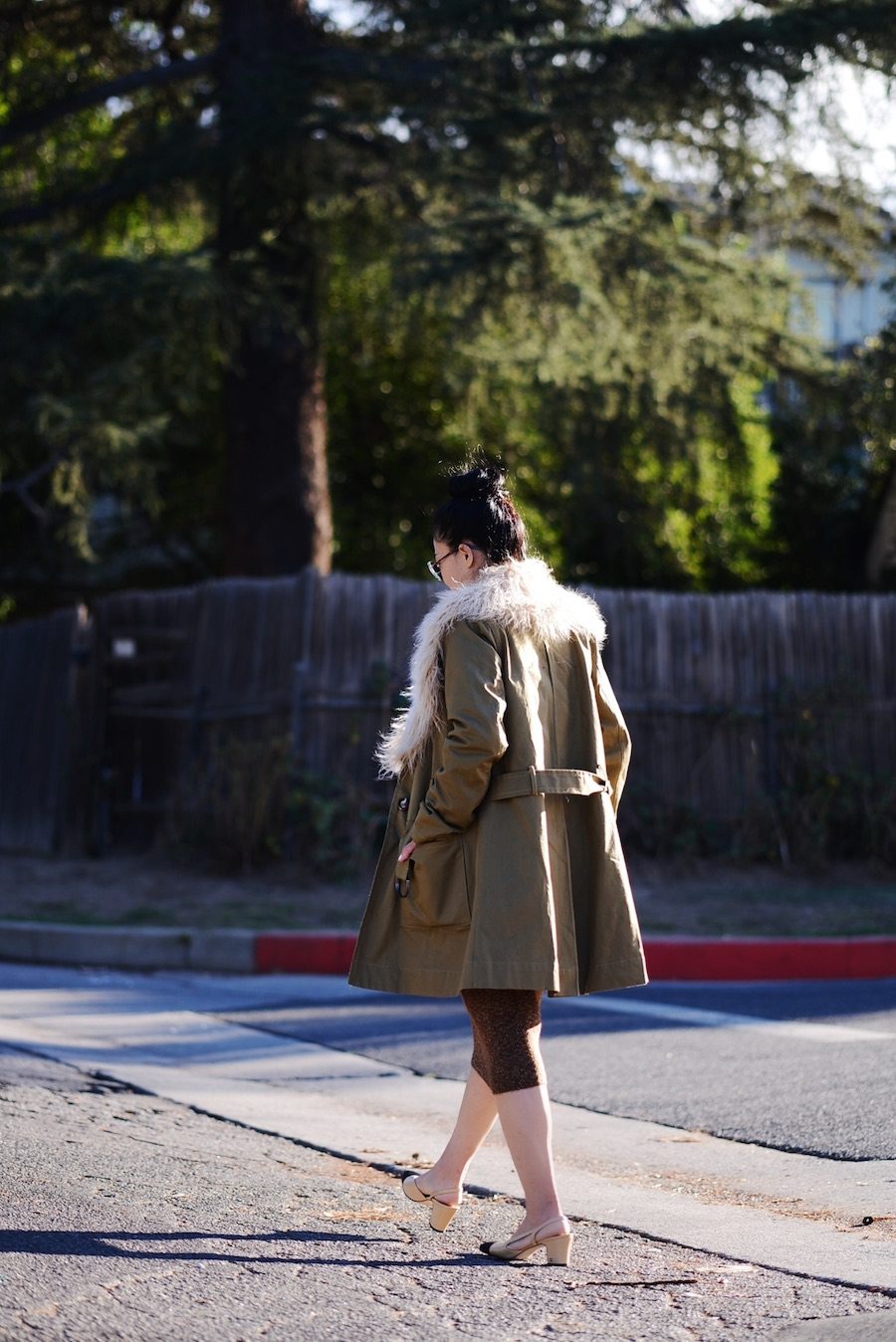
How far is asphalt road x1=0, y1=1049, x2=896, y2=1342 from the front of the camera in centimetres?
298

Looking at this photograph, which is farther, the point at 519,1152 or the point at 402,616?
the point at 402,616

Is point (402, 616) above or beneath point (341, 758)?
above

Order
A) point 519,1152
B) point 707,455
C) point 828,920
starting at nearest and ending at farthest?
point 519,1152 → point 828,920 → point 707,455

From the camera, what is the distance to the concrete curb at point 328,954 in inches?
345

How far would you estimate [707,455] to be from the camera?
18875 millimetres

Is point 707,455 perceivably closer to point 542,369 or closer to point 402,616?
point 542,369

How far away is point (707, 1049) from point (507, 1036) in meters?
3.09

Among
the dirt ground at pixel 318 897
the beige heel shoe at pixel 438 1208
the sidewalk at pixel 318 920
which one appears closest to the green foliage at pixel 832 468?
the dirt ground at pixel 318 897

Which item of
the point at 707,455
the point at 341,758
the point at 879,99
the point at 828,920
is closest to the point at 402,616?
the point at 341,758

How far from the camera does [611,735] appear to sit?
151 inches

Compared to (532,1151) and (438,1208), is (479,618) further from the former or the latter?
(438,1208)

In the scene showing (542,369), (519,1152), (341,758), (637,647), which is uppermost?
(542,369)

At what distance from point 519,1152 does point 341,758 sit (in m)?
8.13

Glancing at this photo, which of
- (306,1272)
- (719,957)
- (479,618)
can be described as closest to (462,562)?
(479,618)
